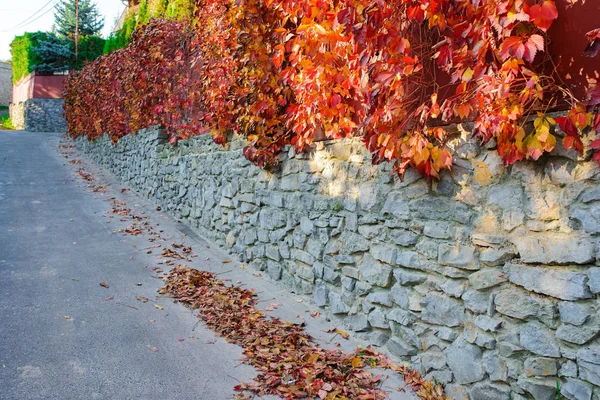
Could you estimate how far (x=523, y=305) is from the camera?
113 inches

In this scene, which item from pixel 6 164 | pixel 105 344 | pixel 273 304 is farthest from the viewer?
pixel 6 164

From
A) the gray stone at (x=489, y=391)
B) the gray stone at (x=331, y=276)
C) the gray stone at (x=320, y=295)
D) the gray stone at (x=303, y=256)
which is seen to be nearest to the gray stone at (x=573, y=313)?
the gray stone at (x=489, y=391)

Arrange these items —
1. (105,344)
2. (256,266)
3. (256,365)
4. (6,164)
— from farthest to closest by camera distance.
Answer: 1. (6,164)
2. (256,266)
3. (105,344)
4. (256,365)

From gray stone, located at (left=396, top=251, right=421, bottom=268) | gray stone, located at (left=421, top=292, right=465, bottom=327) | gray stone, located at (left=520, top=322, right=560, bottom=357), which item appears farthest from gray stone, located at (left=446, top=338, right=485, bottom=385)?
gray stone, located at (left=396, top=251, right=421, bottom=268)

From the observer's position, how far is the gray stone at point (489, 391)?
2984 mm

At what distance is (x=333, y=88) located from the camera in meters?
4.30

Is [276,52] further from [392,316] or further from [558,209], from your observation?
[558,209]

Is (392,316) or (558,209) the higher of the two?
(558,209)

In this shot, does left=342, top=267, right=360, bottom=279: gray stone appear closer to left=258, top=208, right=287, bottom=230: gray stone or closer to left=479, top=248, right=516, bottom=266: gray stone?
left=258, top=208, right=287, bottom=230: gray stone

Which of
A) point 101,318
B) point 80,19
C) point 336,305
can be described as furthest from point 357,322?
point 80,19

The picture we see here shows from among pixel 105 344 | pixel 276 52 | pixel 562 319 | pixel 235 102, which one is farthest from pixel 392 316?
pixel 235 102

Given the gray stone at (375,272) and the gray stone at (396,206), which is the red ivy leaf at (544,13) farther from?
the gray stone at (375,272)

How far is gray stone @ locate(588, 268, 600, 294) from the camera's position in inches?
99.7

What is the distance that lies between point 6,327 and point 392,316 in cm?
339
